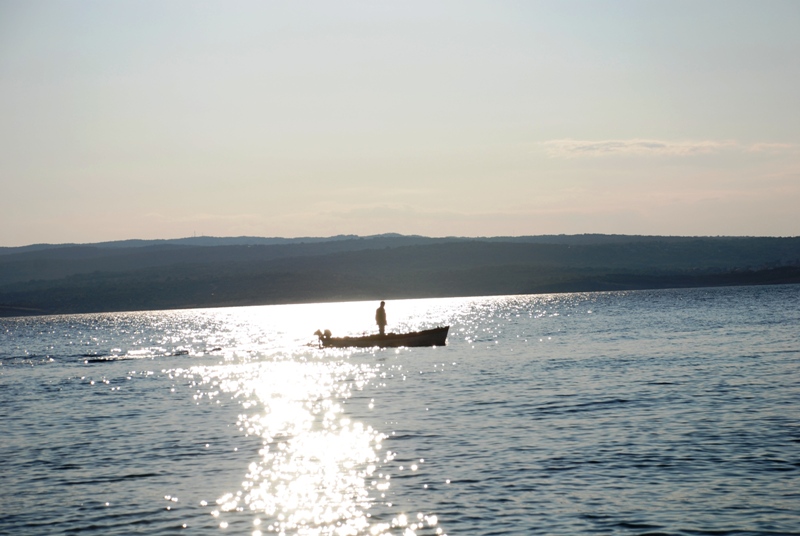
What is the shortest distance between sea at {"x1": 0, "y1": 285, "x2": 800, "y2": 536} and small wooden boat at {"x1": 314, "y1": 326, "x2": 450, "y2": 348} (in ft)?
51.1

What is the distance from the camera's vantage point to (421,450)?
79.6 ft

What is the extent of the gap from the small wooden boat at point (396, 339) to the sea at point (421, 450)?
51.1ft

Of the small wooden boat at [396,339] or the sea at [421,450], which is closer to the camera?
the sea at [421,450]

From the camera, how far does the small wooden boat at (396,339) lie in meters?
67.3

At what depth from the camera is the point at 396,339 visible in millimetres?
67562

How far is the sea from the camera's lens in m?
17.6

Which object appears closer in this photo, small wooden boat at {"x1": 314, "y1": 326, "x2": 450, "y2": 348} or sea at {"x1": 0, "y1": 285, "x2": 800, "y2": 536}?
sea at {"x1": 0, "y1": 285, "x2": 800, "y2": 536}

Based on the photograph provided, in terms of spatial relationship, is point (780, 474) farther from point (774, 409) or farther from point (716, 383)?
point (716, 383)

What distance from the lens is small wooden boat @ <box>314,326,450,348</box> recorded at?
67.3m

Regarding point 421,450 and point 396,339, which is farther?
point 396,339

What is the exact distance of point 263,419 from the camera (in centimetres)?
3183

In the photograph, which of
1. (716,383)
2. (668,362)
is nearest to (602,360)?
(668,362)

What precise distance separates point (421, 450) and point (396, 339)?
43.3 m

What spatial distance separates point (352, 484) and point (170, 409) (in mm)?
17145
